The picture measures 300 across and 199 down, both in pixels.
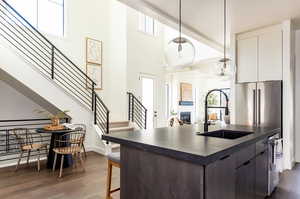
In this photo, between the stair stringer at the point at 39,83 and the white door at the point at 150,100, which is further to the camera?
the white door at the point at 150,100

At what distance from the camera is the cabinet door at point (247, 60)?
4359 mm

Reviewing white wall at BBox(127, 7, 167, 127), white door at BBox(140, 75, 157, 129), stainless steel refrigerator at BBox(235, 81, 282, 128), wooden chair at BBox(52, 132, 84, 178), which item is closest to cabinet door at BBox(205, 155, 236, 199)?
stainless steel refrigerator at BBox(235, 81, 282, 128)

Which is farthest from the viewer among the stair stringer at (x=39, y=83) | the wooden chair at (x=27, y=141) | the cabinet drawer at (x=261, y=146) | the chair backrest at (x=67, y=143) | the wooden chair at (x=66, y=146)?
the wooden chair at (x=27, y=141)

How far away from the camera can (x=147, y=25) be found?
23.2ft

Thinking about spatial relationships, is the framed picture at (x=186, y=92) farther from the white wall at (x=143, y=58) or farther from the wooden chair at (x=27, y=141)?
the wooden chair at (x=27, y=141)

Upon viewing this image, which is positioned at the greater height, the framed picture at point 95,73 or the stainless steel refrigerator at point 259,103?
the framed picture at point 95,73

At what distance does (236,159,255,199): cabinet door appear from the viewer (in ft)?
6.27

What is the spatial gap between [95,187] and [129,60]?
4111 millimetres

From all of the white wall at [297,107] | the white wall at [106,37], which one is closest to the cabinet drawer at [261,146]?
the white wall at [297,107]

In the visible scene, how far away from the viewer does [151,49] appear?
7.10 m

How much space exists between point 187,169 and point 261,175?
5.15ft

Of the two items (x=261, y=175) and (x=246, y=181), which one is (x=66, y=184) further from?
(x=261, y=175)

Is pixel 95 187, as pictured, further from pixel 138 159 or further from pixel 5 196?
pixel 138 159

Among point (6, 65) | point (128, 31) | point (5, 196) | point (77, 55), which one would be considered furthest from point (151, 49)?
point (5, 196)
